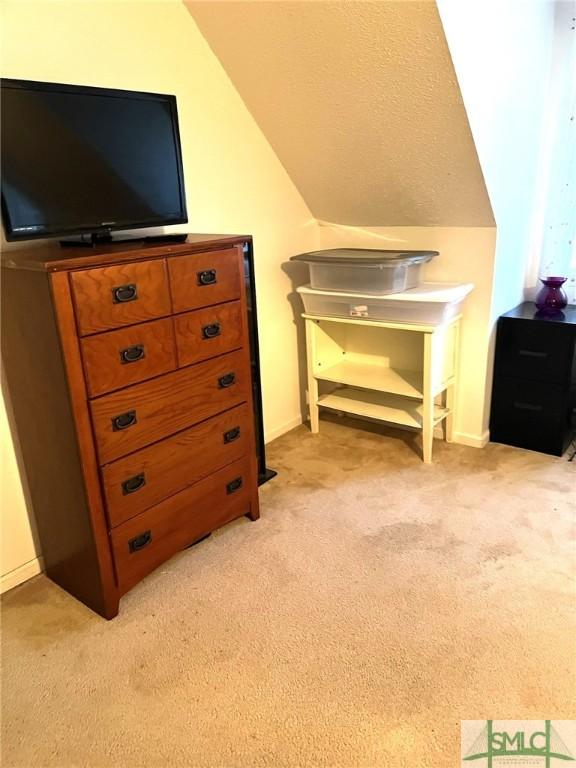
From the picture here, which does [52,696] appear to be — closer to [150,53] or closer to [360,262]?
[360,262]

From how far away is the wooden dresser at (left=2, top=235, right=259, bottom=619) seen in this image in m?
1.55

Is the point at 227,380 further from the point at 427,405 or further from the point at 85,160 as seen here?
the point at 427,405

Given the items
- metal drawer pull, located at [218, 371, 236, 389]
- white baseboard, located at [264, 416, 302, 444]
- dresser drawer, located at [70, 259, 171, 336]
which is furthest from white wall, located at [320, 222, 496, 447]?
dresser drawer, located at [70, 259, 171, 336]

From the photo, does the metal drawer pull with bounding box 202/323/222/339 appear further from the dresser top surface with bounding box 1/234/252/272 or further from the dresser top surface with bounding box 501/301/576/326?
the dresser top surface with bounding box 501/301/576/326

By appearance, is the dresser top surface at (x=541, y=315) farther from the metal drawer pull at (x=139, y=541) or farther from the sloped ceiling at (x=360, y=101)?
the metal drawer pull at (x=139, y=541)

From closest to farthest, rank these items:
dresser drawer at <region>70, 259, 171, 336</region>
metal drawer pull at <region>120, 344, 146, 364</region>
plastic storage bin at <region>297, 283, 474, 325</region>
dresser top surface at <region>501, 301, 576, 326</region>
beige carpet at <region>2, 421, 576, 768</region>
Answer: beige carpet at <region>2, 421, 576, 768</region> < dresser drawer at <region>70, 259, 171, 336</region> < metal drawer pull at <region>120, 344, 146, 364</region> < plastic storage bin at <region>297, 283, 474, 325</region> < dresser top surface at <region>501, 301, 576, 326</region>

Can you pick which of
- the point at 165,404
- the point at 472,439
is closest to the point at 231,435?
the point at 165,404

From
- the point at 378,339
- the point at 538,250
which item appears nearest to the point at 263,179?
the point at 378,339

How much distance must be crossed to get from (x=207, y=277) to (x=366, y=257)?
3.16 feet

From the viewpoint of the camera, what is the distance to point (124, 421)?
1.70 meters

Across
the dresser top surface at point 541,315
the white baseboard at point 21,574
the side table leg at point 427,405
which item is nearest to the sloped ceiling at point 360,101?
the dresser top surface at point 541,315

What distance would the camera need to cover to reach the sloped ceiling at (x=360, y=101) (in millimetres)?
1865

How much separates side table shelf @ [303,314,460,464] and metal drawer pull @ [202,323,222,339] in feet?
3.08

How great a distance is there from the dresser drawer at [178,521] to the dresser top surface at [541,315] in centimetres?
149
